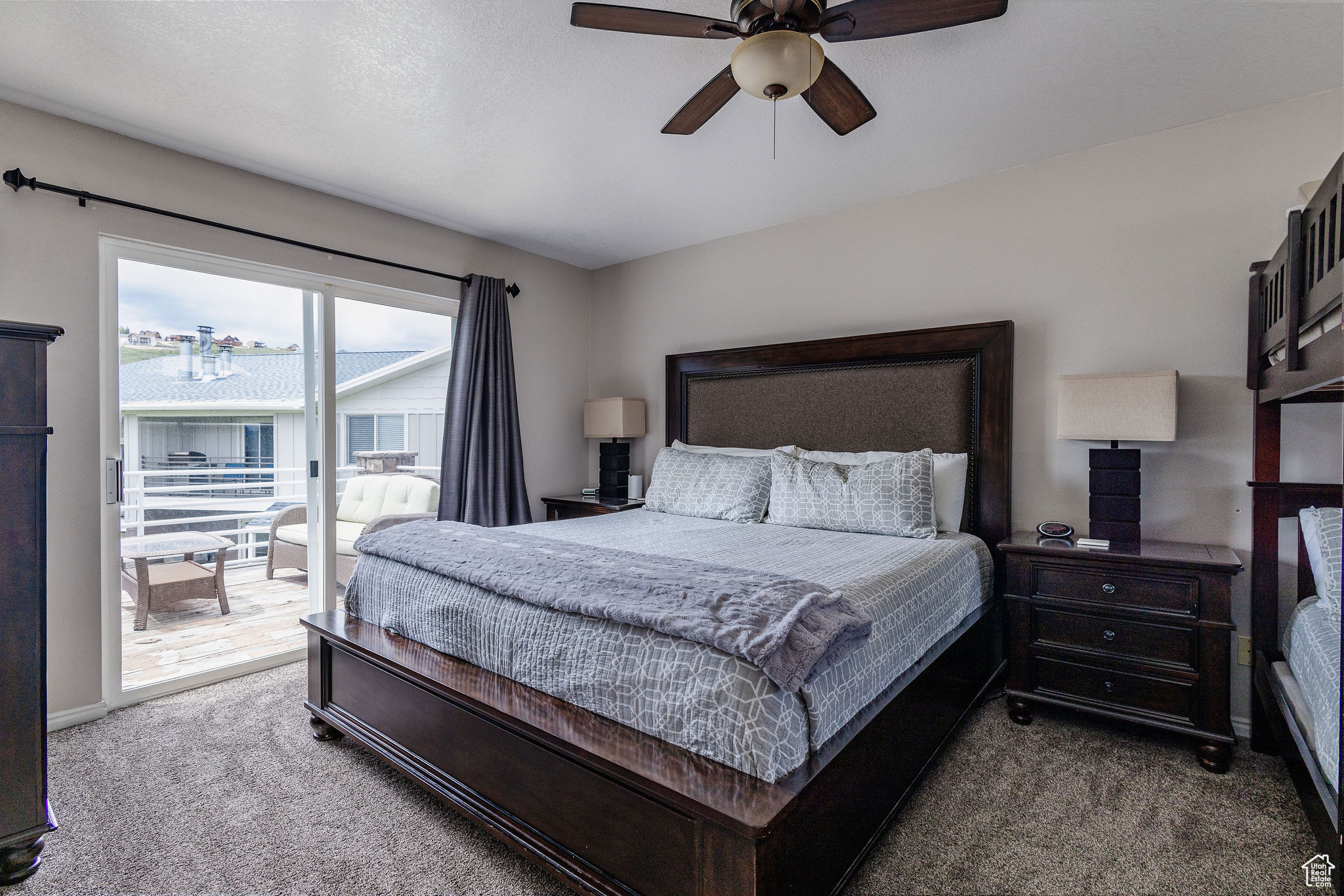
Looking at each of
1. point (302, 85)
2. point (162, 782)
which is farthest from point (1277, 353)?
point (162, 782)

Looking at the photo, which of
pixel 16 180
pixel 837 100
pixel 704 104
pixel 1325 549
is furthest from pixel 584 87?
pixel 1325 549

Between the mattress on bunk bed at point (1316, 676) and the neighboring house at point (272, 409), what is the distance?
4118mm

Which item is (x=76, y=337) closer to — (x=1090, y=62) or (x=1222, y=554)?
(x=1090, y=62)

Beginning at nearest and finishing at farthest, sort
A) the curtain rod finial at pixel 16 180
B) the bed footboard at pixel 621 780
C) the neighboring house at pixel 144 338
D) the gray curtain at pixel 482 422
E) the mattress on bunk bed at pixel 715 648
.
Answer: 1. the bed footboard at pixel 621 780
2. the mattress on bunk bed at pixel 715 648
3. the curtain rod finial at pixel 16 180
4. the neighboring house at pixel 144 338
5. the gray curtain at pixel 482 422

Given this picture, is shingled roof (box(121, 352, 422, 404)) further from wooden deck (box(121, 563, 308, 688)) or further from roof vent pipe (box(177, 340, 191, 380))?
wooden deck (box(121, 563, 308, 688))

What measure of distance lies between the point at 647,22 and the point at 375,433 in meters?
2.93

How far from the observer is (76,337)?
2.66 meters

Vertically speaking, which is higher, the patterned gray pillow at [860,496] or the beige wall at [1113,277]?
the beige wall at [1113,277]

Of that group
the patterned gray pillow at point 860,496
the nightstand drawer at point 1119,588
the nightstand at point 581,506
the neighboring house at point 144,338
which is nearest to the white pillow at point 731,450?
the patterned gray pillow at point 860,496

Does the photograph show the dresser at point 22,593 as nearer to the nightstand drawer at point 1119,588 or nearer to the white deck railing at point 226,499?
the white deck railing at point 226,499

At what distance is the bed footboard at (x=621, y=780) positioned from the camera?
4.32ft

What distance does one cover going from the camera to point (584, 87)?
94.4 inches

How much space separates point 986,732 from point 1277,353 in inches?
68.6

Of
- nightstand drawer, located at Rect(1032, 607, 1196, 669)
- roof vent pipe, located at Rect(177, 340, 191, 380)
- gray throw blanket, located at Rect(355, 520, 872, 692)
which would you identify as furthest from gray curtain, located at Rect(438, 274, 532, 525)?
nightstand drawer, located at Rect(1032, 607, 1196, 669)
